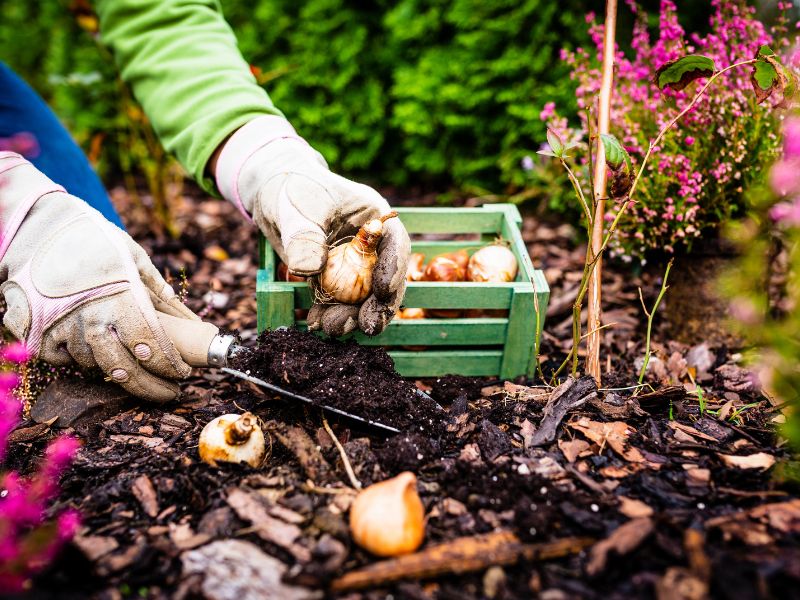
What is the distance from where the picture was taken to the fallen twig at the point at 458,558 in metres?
1.43

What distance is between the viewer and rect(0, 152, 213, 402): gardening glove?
6.48ft

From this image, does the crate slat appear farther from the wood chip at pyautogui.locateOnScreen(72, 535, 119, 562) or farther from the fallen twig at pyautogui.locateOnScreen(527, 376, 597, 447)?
the wood chip at pyautogui.locateOnScreen(72, 535, 119, 562)

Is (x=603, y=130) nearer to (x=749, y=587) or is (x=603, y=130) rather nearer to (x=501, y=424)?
(x=501, y=424)

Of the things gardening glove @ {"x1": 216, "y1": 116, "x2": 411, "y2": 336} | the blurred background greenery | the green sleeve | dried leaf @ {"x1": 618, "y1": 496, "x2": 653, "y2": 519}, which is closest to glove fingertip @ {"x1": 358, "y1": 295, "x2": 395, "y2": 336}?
gardening glove @ {"x1": 216, "y1": 116, "x2": 411, "y2": 336}

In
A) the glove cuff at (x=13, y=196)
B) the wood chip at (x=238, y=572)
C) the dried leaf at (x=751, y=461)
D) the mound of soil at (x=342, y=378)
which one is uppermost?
the glove cuff at (x=13, y=196)

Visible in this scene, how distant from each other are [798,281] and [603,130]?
745mm

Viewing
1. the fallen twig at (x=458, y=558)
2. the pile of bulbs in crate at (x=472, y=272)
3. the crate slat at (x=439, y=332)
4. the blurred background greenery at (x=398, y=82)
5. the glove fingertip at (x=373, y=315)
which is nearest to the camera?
the fallen twig at (x=458, y=558)

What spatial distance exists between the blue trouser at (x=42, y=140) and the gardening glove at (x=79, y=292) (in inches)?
20.1

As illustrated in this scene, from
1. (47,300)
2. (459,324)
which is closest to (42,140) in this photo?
(47,300)

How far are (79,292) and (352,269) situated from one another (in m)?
0.84

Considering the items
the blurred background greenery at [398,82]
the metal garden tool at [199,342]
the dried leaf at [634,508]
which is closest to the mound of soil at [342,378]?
the metal garden tool at [199,342]

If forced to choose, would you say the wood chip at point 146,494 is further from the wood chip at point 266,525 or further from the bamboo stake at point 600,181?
the bamboo stake at point 600,181

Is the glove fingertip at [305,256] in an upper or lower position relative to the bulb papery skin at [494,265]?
upper

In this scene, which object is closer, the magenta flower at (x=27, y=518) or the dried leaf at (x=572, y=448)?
the magenta flower at (x=27, y=518)
